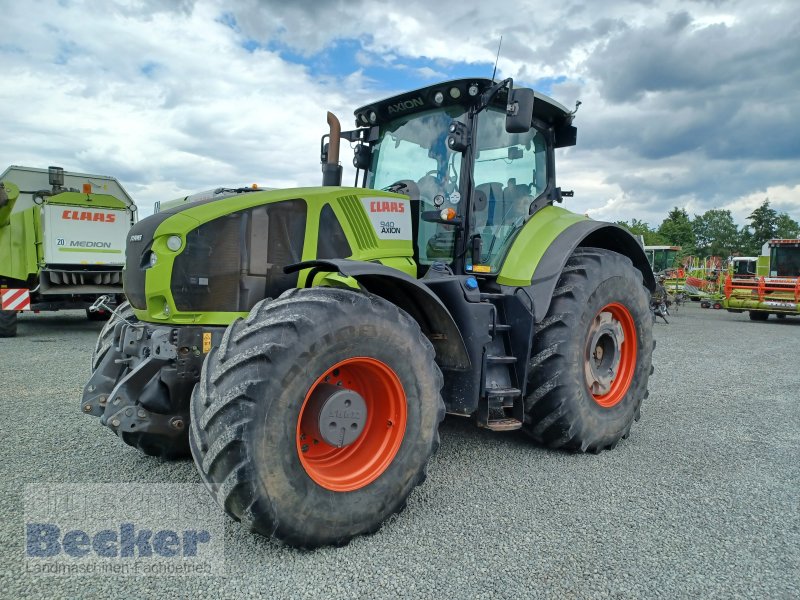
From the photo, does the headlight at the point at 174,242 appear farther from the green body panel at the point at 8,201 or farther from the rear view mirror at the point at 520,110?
the green body panel at the point at 8,201

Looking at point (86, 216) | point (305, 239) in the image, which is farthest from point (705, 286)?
point (305, 239)

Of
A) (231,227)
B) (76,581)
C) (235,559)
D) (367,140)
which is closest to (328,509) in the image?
(235,559)

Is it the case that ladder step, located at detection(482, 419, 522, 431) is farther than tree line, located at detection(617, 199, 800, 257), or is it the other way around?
tree line, located at detection(617, 199, 800, 257)

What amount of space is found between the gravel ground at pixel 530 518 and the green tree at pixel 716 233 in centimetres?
7977

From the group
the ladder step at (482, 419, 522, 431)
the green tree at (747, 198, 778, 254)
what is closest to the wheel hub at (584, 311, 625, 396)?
the ladder step at (482, 419, 522, 431)

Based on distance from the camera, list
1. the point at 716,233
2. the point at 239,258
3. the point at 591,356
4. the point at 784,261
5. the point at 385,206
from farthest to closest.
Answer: the point at 716,233 < the point at 784,261 < the point at 591,356 < the point at 385,206 < the point at 239,258

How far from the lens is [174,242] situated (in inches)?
131

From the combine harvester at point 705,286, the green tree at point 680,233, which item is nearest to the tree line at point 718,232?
the green tree at point 680,233

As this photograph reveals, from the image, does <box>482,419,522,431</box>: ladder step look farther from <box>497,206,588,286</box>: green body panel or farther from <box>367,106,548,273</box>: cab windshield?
<box>367,106,548,273</box>: cab windshield

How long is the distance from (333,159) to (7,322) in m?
8.22

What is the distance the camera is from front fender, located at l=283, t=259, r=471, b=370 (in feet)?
10.8

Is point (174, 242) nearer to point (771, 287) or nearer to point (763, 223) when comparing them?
point (771, 287)

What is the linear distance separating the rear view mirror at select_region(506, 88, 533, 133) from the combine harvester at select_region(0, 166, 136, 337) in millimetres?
8934

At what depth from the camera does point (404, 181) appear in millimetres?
→ 4551
